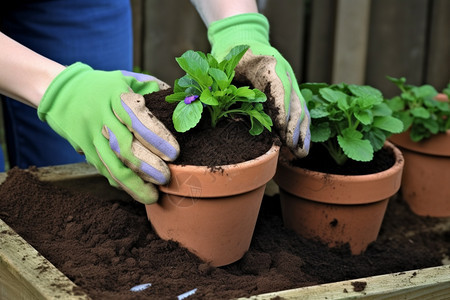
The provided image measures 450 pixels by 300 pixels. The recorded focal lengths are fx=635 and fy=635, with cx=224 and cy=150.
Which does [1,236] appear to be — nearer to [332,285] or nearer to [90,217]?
[90,217]

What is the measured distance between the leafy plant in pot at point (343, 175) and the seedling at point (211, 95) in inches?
10.9

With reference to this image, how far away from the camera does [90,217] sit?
1614 mm

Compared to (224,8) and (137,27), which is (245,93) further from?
(137,27)

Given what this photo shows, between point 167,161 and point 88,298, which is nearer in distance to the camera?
point 88,298

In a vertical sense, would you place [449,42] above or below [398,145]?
below

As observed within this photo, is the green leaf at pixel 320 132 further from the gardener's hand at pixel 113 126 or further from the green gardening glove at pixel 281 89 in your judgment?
the gardener's hand at pixel 113 126

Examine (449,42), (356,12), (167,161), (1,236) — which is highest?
(167,161)

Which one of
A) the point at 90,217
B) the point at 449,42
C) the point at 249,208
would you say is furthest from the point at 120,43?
the point at 449,42

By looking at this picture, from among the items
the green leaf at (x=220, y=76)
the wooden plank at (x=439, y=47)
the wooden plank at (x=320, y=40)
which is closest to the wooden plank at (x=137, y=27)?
the wooden plank at (x=320, y=40)

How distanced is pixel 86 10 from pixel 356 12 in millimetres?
1804

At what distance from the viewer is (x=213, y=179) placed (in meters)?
1.42

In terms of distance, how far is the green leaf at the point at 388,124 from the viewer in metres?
1.79

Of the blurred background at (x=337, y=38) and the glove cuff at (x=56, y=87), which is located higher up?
the glove cuff at (x=56, y=87)

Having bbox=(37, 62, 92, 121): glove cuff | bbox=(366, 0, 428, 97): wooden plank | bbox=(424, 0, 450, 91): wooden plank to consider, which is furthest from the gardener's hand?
bbox=(424, 0, 450, 91): wooden plank
